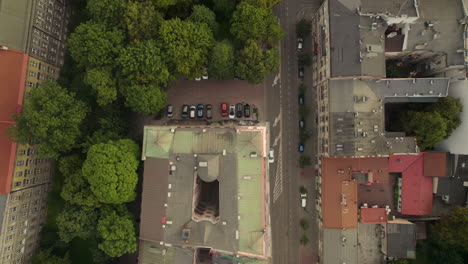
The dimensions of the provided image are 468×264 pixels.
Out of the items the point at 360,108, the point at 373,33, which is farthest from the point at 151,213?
the point at 373,33

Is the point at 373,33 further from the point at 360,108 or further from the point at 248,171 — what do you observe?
the point at 248,171

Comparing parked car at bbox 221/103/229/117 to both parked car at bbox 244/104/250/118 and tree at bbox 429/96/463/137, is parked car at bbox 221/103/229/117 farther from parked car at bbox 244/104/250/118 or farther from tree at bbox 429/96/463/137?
tree at bbox 429/96/463/137

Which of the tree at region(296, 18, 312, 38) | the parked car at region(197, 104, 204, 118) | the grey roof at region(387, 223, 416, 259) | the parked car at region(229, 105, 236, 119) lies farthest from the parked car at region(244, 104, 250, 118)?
the grey roof at region(387, 223, 416, 259)

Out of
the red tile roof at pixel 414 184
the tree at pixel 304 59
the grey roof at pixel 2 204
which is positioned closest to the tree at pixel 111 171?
the grey roof at pixel 2 204

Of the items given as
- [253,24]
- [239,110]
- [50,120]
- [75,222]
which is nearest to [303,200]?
[239,110]

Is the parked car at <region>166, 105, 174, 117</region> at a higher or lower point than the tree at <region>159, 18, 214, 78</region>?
lower

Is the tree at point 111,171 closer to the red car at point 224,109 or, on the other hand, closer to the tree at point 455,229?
the red car at point 224,109

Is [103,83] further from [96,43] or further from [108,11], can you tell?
[108,11]
